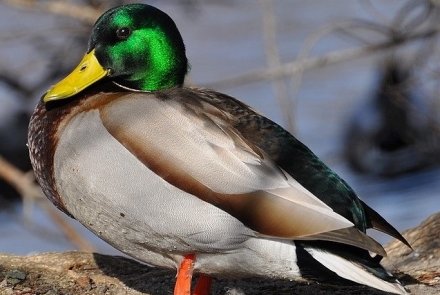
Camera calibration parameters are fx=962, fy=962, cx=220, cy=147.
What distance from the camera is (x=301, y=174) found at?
11.3ft

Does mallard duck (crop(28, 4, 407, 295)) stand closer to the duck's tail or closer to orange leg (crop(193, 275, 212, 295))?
the duck's tail

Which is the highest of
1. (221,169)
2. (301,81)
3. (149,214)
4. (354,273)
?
(301,81)

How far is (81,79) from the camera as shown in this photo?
3.77 m

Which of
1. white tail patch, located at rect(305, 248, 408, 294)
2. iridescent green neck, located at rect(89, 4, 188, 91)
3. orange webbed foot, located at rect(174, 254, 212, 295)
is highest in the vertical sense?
iridescent green neck, located at rect(89, 4, 188, 91)

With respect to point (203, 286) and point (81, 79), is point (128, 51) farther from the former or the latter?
point (203, 286)

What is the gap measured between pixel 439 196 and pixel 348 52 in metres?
2.07

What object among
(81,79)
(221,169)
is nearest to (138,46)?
(81,79)

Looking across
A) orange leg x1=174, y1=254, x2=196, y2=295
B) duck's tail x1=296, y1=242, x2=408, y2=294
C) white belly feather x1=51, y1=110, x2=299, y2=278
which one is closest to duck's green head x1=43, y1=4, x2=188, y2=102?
white belly feather x1=51, y1=110, x2=299, y2=278

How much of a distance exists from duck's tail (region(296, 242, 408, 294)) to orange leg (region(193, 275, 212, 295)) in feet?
2.14

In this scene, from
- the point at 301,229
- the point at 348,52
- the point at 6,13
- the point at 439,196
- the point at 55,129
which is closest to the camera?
the point at 301,229

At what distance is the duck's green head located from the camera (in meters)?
3.75

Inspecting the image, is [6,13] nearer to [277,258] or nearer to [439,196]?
[439,196]

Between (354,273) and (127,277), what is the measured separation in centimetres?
133

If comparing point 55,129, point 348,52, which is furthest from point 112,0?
point 55,129
